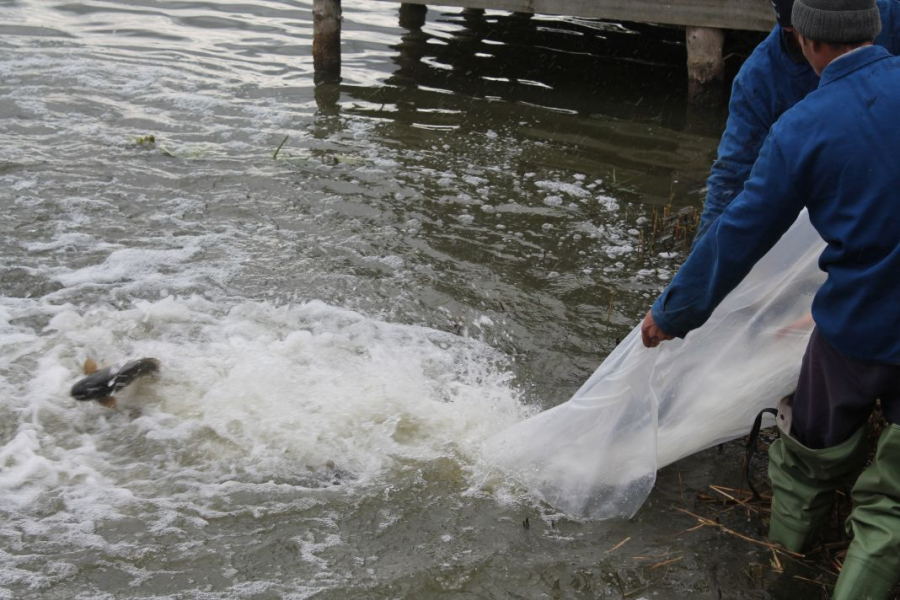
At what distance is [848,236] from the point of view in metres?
2.86

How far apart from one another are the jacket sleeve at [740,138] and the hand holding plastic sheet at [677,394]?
0.42 meters

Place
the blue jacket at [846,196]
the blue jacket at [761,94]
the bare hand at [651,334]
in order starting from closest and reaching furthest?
the blue jacket at [846,196]
the bare hand at [651,334]
the blue jacket at [761,94]

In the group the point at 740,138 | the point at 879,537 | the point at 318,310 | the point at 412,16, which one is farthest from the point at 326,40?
the point at 879,537

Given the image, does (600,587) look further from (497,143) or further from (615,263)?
(497,143)

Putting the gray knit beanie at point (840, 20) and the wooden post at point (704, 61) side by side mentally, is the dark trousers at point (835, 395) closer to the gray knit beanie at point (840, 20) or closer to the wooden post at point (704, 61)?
the gray knit beanie at point (840, 20)

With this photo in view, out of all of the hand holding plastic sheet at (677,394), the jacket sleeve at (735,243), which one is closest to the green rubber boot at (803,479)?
the hand holding plastic sheet at (677,394)

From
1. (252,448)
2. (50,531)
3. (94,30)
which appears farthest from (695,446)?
(94,30)

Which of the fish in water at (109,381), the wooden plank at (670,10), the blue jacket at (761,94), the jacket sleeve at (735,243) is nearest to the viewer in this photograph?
the jacket sleeve at (735,243)

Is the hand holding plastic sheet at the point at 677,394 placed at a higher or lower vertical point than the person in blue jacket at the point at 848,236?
lower

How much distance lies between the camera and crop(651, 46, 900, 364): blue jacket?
9.11ft

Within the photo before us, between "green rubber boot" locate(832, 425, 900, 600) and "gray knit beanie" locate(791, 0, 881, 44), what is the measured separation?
1.30 m

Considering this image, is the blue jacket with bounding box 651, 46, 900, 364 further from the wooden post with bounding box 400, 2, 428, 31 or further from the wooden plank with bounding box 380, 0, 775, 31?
the wooden post with bounding box 400, 2, 428, 31

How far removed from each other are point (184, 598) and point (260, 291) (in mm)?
2768

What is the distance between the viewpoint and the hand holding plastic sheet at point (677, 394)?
3648 millimetres
